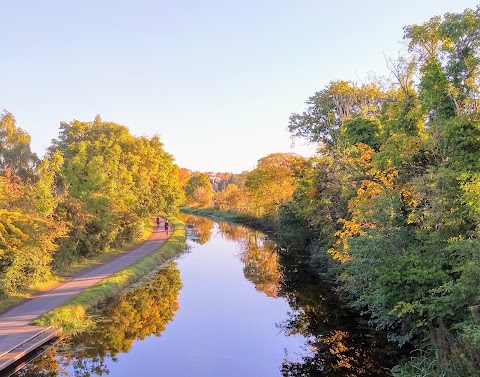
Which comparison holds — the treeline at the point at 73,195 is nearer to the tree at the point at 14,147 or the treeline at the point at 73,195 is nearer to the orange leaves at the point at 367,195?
the tree at the point at 14,147

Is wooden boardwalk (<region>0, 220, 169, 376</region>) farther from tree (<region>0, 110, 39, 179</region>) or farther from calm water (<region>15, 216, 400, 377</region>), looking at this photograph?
tree (<region>0, 110, 39, 179</region>)

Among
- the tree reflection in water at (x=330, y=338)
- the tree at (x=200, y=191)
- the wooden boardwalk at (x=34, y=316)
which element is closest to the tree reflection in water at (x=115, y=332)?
the wooden boardwalk at (x=34, y=316)

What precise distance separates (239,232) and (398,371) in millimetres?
45926

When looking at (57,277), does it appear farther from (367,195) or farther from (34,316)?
(367,195)

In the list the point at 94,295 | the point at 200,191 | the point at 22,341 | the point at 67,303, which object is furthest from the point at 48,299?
the point at 200,191

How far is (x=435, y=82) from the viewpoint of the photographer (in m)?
14.8

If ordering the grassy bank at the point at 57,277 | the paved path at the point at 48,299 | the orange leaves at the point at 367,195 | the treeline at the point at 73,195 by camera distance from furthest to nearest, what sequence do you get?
1. the treeline at the point at 73,195
2. the grassy bank at the point at 57,277
3. the orange leaves at the point at 367,195
4. the paved path at the point at 48,299

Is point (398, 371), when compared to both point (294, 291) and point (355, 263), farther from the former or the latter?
point (294, 291)

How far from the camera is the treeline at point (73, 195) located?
18844 mm

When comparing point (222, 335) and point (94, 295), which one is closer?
point (222, 335)

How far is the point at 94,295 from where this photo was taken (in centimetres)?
2019

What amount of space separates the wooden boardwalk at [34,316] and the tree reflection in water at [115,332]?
1.85 feet

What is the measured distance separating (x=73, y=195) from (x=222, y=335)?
16096 mm

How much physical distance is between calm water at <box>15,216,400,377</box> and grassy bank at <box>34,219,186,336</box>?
0.67 meters
